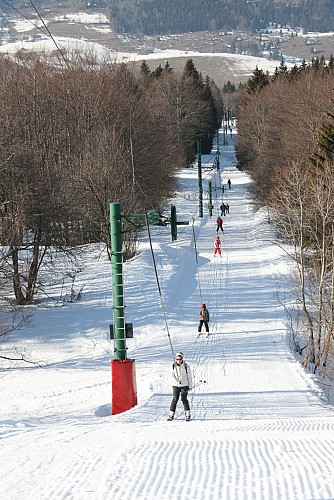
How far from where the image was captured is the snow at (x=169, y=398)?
279 inches

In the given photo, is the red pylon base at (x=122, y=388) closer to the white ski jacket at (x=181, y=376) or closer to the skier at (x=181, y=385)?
the skier at (x=181, y=385)

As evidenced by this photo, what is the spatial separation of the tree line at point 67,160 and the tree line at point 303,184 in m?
7.44

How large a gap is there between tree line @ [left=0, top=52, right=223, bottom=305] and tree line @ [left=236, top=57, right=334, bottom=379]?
293 inches

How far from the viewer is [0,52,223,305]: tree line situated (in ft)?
86.0

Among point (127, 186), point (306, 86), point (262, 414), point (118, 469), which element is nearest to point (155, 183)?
point (127, 186)

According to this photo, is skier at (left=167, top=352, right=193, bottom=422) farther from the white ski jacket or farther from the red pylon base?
the red pylon base

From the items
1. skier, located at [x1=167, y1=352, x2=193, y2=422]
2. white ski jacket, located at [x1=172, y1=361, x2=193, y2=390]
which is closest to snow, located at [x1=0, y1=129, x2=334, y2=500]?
skier, located at [x1=167, y1=352, x2=193, y2=422]

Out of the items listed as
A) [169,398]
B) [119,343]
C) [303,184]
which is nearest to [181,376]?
[119,343]

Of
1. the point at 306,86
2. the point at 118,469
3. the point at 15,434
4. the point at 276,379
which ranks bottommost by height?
the point at 276,379

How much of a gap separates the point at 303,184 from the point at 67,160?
18129mm

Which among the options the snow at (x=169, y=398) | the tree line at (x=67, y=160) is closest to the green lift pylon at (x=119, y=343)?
the snow at (x=169, y=398)

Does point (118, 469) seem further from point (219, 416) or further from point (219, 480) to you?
point (219, 416)

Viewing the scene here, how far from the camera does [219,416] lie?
14.0 m

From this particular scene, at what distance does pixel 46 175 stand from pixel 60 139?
18.0 metres
